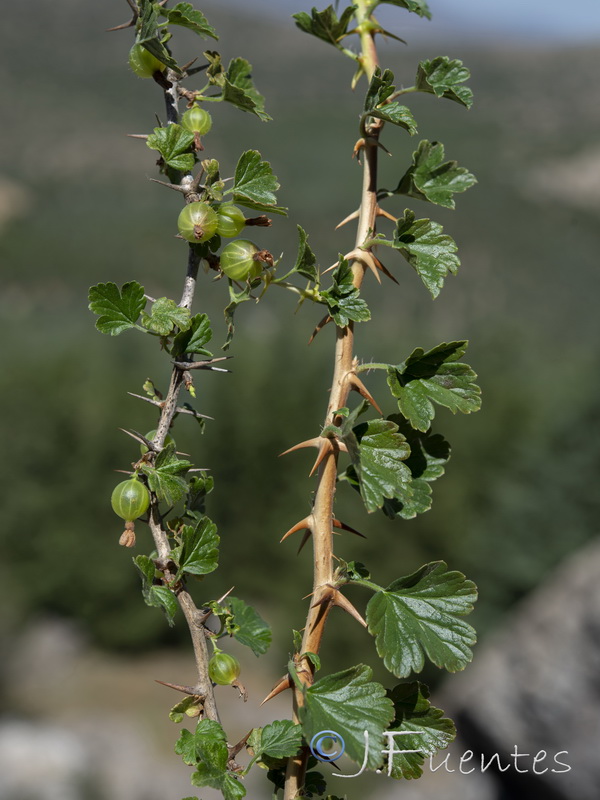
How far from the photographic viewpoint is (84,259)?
1345 inches

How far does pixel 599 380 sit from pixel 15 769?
35.3ft

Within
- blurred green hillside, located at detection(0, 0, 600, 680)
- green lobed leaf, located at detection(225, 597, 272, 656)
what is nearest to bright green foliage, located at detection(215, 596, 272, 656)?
green lobed leaf, located at detection(225, 597, 272, 656)

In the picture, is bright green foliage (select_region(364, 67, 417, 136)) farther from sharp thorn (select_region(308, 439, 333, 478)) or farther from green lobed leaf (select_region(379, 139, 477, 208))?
sharp thorn (select_region(308, 439, 333, 478))

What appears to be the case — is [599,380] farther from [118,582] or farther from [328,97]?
[328,97]

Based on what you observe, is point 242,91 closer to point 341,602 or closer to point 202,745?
point 341,602

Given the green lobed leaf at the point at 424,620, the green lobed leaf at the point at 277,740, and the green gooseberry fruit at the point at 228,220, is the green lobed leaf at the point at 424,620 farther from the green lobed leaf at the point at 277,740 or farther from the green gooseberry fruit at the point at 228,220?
the green gooseberry fruit at the point at 228,220

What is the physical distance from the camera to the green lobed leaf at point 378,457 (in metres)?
0.80

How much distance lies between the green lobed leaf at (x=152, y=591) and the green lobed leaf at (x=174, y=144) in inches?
17.4

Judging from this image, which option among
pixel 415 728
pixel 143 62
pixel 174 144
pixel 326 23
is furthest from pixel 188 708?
pixel 326 23

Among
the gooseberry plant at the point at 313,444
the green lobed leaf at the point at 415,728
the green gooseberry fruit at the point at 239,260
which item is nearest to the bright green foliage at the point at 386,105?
the gooseberry plant at the point at 313,444

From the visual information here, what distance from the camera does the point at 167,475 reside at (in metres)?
0.82

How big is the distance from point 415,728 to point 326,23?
892mm

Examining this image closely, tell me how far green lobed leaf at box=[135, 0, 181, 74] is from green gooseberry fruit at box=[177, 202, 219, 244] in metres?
0.17

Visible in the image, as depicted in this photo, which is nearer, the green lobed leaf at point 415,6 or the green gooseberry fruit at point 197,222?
the green gooseberry fruit at point 197,222
